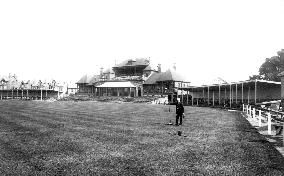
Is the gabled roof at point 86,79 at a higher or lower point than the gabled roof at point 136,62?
lower

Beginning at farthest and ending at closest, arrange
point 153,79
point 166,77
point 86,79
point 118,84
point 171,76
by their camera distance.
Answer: point 86,79 < point 118,84 < point 153,79 < point 166,77 < point 171,76

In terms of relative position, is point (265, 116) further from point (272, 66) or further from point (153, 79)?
point (272, 66)

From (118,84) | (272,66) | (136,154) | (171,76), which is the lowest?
(136,154)

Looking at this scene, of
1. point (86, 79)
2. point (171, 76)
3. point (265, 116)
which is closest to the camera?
point (265, 116)

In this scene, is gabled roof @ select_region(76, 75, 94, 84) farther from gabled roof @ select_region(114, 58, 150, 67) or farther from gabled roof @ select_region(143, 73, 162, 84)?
gabled roof @ select_region(143, 73, 162, 84)

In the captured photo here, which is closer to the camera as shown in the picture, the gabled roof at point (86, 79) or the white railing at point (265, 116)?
the white railing at point (265, 116)

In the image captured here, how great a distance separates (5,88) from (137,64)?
143 ft

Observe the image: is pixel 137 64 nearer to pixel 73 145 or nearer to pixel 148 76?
pixel 148 76

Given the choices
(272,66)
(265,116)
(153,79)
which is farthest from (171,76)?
(265,116)

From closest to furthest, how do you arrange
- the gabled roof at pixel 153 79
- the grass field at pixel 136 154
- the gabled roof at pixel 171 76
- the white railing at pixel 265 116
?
the grass field at pixel 136 154 < the white railing at pixel 265 116 < the gabled roof at pixel 171 76 < the gabled roof at pixel 153 79

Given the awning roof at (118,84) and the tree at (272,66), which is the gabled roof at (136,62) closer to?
the awning roof at (118,84)

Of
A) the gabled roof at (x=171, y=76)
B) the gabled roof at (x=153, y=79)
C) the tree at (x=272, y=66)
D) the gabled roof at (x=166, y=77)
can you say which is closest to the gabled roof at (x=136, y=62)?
the gabled roof at (x=153, y=79)

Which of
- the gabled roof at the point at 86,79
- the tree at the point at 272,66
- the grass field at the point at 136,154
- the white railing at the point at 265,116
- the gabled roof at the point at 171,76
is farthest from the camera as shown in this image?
the gabled roof at the point at 86,79

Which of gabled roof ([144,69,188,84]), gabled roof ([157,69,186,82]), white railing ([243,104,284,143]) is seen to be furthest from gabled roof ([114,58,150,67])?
white railing ([243,104,284,143])
